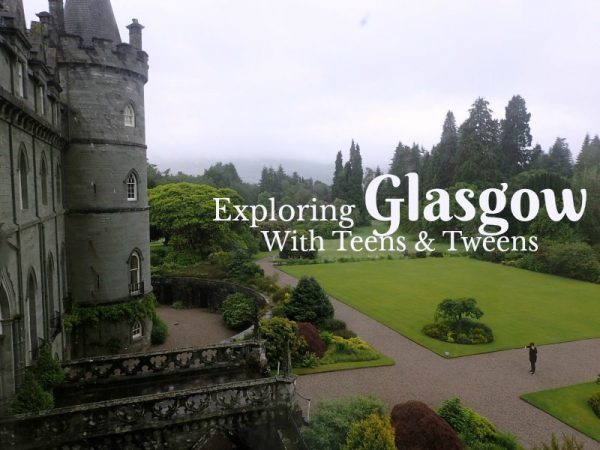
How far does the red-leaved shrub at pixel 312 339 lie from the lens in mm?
19281

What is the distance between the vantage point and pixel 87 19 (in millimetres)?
17953

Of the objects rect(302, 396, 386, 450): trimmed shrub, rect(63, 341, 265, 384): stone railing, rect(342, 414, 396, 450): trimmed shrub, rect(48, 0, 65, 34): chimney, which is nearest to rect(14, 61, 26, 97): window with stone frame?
rect(63, 341, 265, 384): stone railing

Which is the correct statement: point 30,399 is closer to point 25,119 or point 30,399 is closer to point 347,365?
point 25,119

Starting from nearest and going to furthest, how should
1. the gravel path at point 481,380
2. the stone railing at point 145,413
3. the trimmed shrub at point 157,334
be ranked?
the stone railing at point 145,413 < the gravel path at point 481,380 < the trimmed shrub at point 157,334

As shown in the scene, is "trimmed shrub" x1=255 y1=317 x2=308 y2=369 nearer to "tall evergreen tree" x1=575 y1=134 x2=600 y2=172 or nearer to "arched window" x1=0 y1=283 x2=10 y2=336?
"arched window" x1=0 y1=283 x2=10 y2=336

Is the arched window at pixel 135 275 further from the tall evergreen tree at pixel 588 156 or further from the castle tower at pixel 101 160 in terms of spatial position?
the tall evergreen tree at pixel 588 156

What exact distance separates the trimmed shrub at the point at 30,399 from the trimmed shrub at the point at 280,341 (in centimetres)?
829

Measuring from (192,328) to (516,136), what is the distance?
67098mm

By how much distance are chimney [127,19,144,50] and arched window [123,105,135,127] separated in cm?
242

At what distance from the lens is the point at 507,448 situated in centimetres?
1255

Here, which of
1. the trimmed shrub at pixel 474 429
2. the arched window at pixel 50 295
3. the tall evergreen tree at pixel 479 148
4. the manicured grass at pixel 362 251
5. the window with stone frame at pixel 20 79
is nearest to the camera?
the window with stone frame at pixel 20 79

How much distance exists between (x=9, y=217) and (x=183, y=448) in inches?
250

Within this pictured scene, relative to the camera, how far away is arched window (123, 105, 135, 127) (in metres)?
18.5

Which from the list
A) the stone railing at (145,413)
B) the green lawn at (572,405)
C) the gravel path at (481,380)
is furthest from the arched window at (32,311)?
the green lawn at (572,405)
